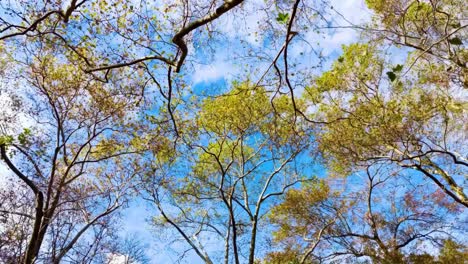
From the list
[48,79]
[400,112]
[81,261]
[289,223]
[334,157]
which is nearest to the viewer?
[48,79]

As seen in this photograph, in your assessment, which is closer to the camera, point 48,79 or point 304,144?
point 48,79

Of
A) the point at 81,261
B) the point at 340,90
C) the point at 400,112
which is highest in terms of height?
the point at 340,90

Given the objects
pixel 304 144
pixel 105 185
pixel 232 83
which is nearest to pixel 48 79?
pixel 105 185

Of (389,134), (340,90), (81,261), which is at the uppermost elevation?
(340,90)

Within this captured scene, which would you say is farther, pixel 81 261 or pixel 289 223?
pixel 289 223

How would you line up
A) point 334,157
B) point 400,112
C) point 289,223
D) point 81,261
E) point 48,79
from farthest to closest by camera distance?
point 289,223, point 334,157, point 81,261, point 400,112, point 48,79

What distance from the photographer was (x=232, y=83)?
39.2 feet

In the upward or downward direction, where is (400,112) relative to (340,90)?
downward

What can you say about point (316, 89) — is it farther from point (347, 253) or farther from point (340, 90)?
point (347, 253)

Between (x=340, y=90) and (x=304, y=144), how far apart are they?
1833 mm

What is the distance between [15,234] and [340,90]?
373 inches

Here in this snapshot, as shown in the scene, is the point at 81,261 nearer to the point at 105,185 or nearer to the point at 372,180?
the point at 105,185

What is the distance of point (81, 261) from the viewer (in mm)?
11719

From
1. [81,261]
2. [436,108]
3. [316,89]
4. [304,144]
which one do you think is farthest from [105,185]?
[436,108]
